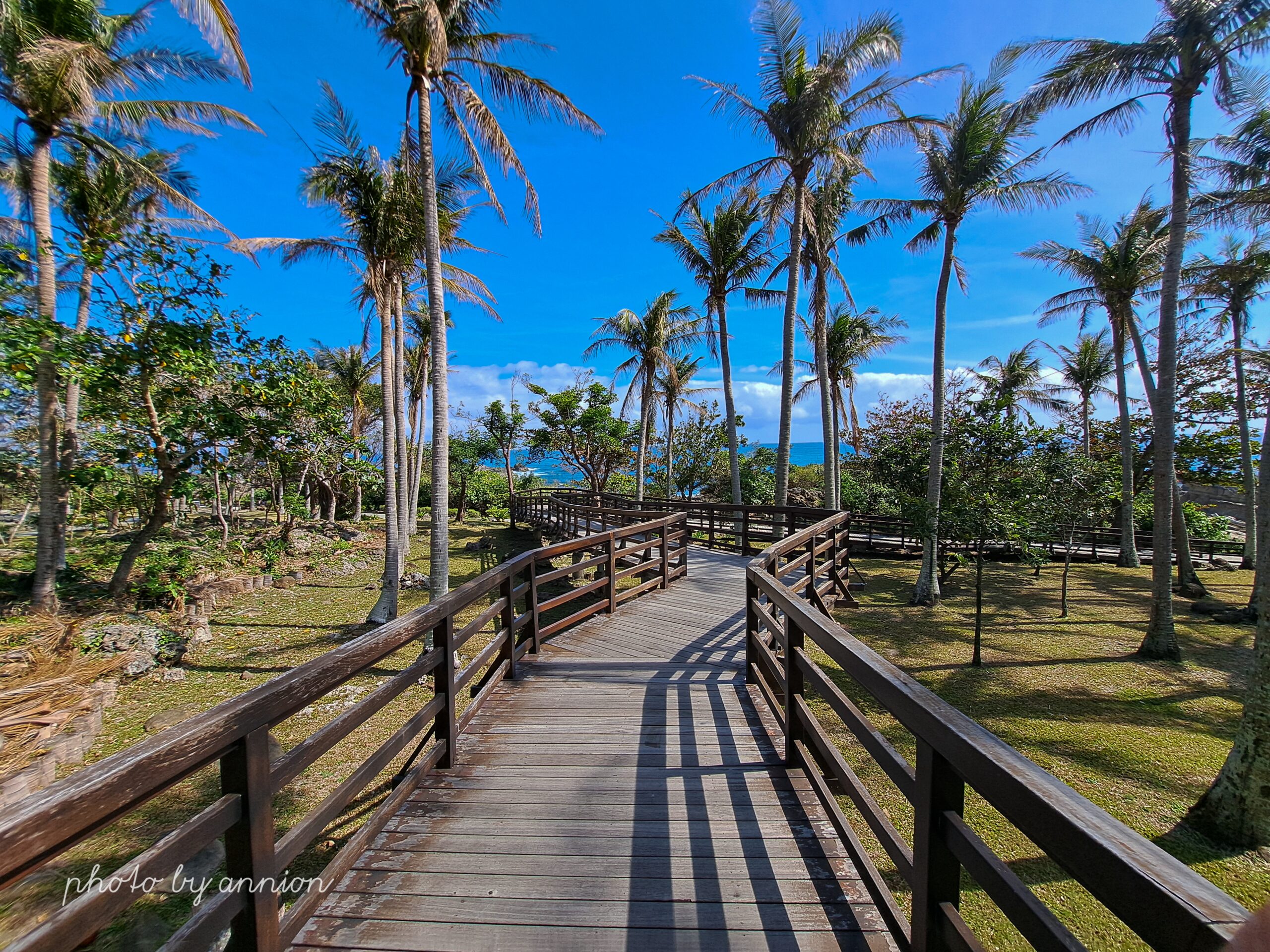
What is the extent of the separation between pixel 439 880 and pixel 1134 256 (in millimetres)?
17858

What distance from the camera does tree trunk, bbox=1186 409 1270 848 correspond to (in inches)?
158

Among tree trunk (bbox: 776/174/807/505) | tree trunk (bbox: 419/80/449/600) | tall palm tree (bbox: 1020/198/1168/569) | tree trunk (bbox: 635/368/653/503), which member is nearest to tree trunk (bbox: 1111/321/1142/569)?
tall palm tree (bbox: 1020/198/1168/569)

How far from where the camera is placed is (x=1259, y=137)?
876 cm

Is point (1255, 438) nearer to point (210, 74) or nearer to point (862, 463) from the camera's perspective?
point (862, 463)

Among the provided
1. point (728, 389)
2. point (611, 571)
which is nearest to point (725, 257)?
point (728, 389)

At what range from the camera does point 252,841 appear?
1.52 meters

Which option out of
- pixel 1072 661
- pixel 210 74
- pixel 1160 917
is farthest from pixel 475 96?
pixel 1072 661

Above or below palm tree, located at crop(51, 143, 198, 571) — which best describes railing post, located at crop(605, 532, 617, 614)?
below

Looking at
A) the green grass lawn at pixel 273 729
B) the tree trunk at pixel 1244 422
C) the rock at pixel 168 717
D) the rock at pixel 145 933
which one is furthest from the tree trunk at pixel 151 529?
the tree trunk at pixel 1244 422

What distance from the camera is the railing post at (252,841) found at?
4.91 feet

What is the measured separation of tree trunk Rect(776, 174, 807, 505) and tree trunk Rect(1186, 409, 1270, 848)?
7.92 meters

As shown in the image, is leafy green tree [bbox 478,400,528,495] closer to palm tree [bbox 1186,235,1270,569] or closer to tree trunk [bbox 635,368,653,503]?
tree trunk [bbox 635,368,653,503]

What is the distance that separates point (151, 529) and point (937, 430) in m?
14.8

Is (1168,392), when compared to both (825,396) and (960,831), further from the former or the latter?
(960,831)
